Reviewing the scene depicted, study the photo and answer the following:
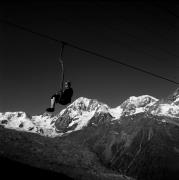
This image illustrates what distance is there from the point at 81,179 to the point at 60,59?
4722cm

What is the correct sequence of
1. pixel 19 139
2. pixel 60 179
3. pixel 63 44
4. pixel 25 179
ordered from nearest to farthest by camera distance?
pixel 63 44
pixel 25 179
pixel 60 179
pixel 19 139

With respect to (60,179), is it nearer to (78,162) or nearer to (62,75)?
(62,75)

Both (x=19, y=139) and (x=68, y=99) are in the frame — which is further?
(x=19, y=139)

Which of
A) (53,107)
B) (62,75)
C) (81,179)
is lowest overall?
(81,179)

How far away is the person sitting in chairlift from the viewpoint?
52.8 feet

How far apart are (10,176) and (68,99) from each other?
57.9 feet

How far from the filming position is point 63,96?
16.1m

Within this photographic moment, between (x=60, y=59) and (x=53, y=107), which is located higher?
(x=60, y=59)

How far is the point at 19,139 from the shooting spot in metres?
119

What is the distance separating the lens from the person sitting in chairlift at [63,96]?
634 inches

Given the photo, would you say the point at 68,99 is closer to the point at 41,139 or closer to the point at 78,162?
the point at 78,162

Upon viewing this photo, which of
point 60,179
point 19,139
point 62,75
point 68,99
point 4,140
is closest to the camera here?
point 62,75

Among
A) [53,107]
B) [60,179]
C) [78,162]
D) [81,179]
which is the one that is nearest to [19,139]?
[78,162]

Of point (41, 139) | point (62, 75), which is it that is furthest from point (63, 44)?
point (41, 139)
